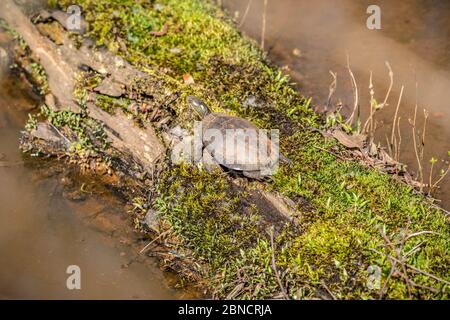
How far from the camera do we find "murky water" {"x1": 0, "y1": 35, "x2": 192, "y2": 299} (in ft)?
12.6

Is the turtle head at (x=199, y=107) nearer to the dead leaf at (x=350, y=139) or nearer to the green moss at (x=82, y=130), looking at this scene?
the green moss at (x=82, y=130)

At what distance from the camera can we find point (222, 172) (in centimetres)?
401

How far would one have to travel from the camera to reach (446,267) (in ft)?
11.1

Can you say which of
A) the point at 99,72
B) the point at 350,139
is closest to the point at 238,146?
the point at 350,139

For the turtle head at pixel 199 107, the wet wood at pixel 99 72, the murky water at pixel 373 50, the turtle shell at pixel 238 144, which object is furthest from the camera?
the murky water at pixel 373 50

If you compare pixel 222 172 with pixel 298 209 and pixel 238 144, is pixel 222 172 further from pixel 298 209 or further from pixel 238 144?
pixel 298 209

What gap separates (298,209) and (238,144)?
0.78 m

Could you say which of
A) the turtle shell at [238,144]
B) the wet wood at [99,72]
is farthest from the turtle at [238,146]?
the wet wood at [99,72]

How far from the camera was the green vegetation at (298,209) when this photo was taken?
3.38 meters

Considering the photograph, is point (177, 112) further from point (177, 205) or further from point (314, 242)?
point (314, 242)

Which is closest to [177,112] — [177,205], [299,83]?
[177,205]

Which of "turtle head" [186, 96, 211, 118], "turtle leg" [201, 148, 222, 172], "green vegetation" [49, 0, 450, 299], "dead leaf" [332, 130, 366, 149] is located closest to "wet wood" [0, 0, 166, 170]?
"green vegetation" [49, 0, 450, 299]

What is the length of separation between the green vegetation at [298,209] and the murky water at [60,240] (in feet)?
1.74

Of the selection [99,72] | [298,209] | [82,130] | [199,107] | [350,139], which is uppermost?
[99,72]
